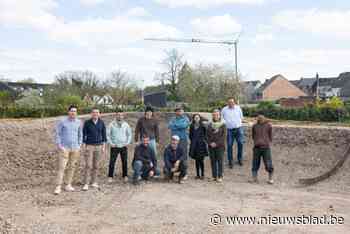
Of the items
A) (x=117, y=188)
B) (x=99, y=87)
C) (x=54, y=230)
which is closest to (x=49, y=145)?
(x=117, y=188)

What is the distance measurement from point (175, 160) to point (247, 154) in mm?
3458

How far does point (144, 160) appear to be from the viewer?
8086 millimetres

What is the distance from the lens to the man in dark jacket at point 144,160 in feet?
26.3

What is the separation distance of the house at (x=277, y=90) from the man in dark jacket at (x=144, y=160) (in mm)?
57127

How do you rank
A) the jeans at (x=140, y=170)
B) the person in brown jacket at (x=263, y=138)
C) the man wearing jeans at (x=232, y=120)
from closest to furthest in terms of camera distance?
the jeans at (x=140, y=170), the person in brown jacket at (x=263, y=138), the man wearing jeans at (x=232, y=120)

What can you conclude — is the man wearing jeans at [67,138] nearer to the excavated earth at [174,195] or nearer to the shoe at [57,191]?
the shoe at [57,191]

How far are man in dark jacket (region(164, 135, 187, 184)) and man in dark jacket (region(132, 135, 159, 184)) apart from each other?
32 cm

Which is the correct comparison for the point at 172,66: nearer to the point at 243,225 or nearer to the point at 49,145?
the point at 49,145

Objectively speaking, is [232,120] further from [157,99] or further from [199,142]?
[157,99]

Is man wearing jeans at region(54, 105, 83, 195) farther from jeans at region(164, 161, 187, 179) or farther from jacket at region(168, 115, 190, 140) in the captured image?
jacket at region(168, 115, 190, 140)

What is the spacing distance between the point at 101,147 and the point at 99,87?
33546mm

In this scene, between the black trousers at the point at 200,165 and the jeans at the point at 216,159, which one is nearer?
the jeans at the point at 216,159

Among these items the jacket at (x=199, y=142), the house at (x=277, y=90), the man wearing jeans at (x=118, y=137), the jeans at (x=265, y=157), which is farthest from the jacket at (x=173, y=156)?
Result: the house at (x=277, y=90)

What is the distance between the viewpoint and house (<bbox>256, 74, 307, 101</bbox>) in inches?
2504
